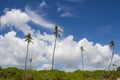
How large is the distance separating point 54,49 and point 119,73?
954 inches

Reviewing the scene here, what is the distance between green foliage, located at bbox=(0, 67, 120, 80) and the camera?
226 feet

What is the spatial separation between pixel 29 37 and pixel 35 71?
→ 20806 millimetres

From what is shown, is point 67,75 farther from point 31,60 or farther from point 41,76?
point 31,60

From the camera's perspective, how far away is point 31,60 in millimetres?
132125

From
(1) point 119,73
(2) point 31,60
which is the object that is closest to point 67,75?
(1) point 119,73

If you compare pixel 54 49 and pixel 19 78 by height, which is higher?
pixel 54 49

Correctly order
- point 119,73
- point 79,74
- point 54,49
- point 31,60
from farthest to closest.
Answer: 1. point 31,60
2. point 54,49
3. point 119,73
4. point 79,74

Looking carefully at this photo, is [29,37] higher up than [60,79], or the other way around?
[29,37]

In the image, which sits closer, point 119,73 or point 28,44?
point 119,73

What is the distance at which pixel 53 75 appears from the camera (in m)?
69.2

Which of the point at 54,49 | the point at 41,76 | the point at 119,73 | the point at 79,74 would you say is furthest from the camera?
the point at 54,49

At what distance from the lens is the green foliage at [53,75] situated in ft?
226

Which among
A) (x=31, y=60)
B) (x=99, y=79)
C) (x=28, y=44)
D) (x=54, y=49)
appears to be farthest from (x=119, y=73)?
(x=31, y=60)

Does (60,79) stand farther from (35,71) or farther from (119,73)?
(119,73)
